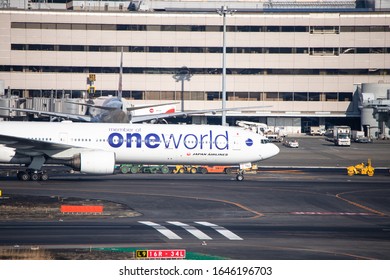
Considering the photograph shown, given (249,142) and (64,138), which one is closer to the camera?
(64,138)

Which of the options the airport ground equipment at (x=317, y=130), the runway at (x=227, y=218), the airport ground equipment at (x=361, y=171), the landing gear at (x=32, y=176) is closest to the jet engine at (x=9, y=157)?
the landing gear at (x=32, y=176)

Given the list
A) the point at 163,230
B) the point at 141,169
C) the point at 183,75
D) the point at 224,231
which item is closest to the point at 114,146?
the point at 141,169

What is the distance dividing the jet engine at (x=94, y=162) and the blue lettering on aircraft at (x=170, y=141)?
2.90 m

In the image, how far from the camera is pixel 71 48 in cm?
12575

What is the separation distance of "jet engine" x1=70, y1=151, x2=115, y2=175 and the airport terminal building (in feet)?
228

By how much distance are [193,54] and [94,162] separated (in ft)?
234

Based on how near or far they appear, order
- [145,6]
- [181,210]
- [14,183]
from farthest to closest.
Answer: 1. [145,6]
2. [14,183]
3. [181,210]

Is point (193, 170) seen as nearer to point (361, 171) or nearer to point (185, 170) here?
point (185, 170)

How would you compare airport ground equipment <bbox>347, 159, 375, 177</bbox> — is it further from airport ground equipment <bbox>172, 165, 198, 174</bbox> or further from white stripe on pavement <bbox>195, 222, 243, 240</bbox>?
white stripe on pavement <bbox>195, 222, 243, 240</bbox>

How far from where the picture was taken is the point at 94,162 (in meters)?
57.6

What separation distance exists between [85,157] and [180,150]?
328 inches
